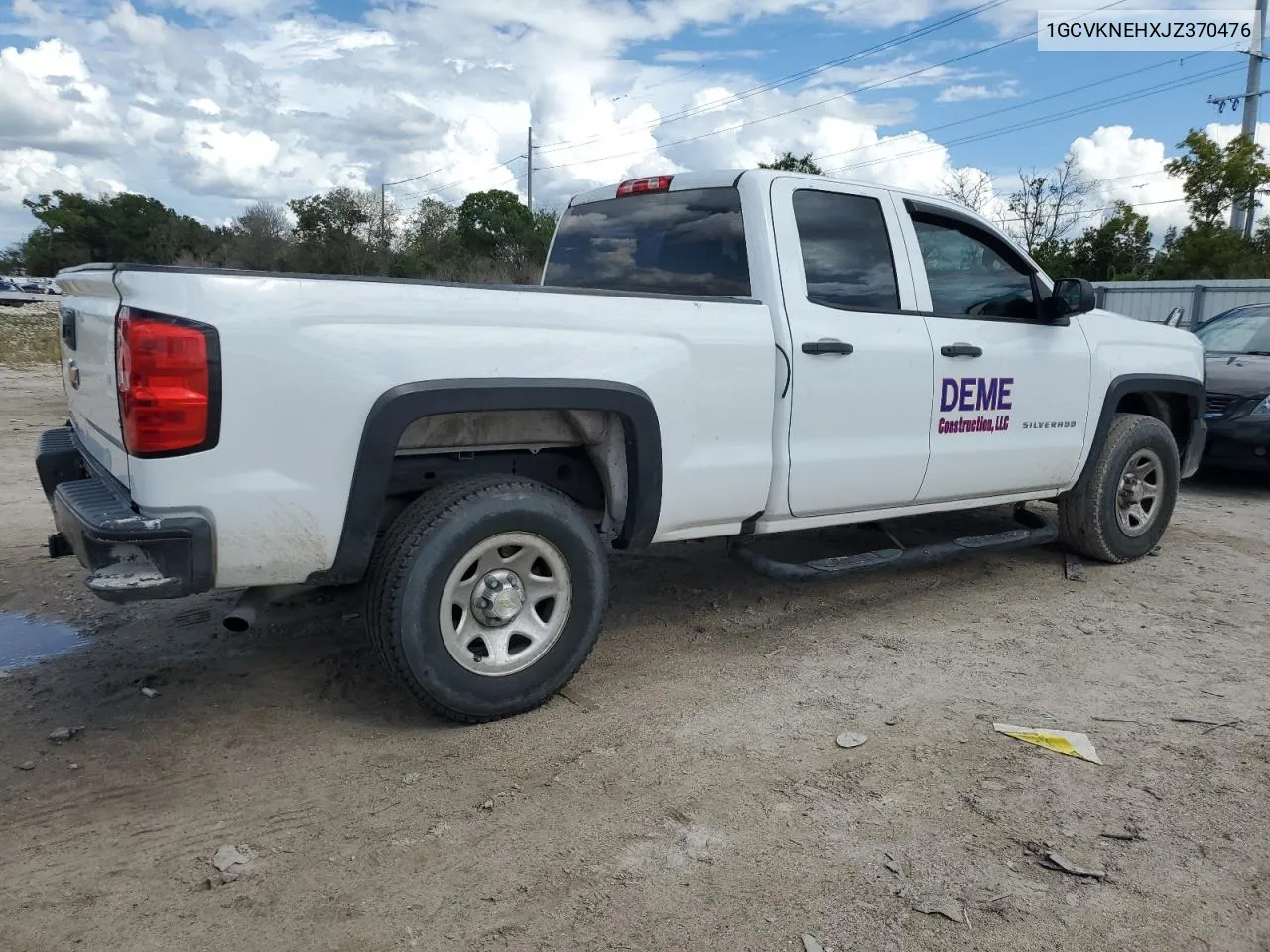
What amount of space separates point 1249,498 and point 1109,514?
11.8ft

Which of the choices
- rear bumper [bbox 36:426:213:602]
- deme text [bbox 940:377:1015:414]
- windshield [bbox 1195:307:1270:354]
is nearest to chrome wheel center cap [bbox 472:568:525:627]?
rear bumper [bbox 36:426:213:602]

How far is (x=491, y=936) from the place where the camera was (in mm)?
2492

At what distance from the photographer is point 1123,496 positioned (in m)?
5.87

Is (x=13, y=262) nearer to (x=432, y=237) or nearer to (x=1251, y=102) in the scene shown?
(x=432, y=237)

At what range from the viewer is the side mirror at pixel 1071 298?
5.00 meters

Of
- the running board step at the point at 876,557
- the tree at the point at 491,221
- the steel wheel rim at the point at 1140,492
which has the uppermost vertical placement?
the tree at the point at 491,221

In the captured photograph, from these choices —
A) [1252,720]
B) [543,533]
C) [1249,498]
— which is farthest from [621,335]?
[1249,498]

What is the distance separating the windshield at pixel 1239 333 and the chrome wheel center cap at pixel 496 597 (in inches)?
328

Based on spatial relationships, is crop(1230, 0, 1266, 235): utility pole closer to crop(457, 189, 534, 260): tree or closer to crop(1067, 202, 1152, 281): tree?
crop(1067, 202, 1152, 281): tree

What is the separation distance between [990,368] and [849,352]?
39.3 inches

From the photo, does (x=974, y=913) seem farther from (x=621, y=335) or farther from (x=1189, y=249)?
(x=1189, y=249)

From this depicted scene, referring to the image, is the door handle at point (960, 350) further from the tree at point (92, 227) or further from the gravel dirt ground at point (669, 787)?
the tree at point (92, 227)

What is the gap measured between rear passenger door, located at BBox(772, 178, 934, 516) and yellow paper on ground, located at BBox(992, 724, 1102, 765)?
4.07 feet

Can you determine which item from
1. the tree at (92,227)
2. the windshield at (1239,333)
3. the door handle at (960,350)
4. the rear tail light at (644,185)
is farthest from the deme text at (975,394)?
the tree at (92,227)
